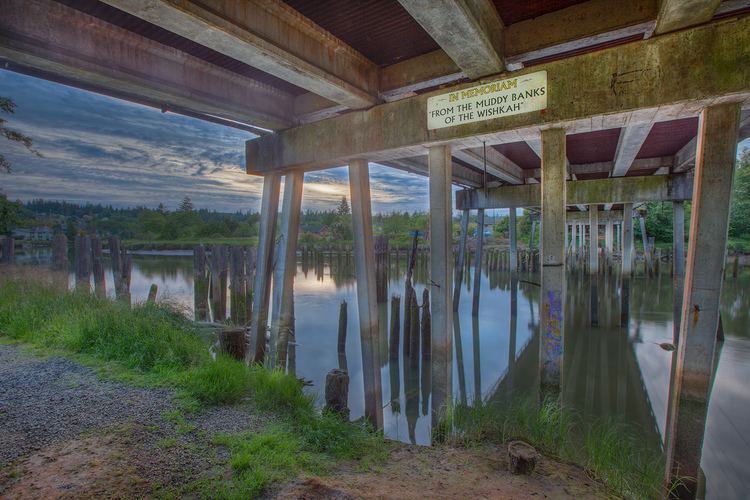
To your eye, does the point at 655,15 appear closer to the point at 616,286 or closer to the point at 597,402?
the point at 597,402

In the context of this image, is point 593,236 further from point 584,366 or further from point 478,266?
point 584,366

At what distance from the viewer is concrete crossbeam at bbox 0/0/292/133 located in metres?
3.48

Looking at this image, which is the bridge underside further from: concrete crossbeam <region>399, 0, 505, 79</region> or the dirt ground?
the dirt ground

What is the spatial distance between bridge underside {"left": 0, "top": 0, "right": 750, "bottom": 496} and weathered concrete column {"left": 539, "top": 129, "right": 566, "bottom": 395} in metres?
0.02

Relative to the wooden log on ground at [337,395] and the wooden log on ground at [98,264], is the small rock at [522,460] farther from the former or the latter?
the wooden log on ground at [98,264]

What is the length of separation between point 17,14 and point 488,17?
4442 mm

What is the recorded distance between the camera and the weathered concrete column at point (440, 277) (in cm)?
454

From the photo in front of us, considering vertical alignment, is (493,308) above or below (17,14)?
below

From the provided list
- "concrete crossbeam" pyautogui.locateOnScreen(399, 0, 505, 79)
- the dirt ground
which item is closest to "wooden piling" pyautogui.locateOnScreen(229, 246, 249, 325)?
the dirt ground

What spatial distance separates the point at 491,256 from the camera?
27.4 m

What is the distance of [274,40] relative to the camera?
11.7 ft

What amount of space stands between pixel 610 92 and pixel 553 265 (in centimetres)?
181

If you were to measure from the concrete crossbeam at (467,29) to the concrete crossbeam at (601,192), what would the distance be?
517 cm

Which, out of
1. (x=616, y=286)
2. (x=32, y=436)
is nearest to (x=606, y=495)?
(x=32, y=436)
